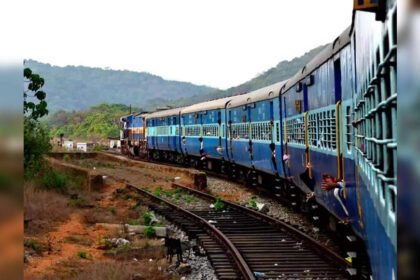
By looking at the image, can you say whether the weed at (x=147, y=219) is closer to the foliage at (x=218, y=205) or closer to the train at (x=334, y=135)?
the foliage at (x=218, y=205)

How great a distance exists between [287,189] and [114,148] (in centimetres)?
Answer: 4796

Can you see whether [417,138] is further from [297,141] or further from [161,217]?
[161,217]

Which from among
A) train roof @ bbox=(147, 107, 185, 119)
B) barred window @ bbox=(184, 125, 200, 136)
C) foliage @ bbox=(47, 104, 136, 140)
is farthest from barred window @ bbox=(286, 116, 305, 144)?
foliage @ bbox=(47, 104, 136, 140)

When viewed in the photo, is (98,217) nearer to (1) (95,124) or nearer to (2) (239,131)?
(2) (239,131)

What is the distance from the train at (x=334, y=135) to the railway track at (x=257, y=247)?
69 cm

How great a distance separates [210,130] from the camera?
26812 millimetres

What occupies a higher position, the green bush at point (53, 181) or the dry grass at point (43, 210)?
the green bush at point (53, 181)

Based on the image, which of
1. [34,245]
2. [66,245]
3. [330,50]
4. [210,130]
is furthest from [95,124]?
[330,50]

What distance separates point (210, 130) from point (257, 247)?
647 inches

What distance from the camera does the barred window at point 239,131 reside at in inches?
803

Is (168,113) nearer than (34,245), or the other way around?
(34,245)

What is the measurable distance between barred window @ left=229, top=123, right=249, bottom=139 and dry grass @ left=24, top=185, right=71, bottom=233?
20.3ft

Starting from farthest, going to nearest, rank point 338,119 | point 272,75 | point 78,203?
point 272,75 → point 78,203 → point 338,119

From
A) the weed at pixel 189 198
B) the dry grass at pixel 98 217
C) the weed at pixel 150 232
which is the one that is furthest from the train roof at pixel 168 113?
the weed at pixel 150 232
